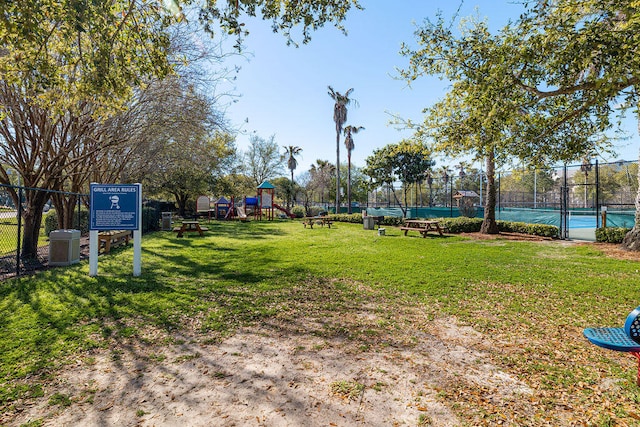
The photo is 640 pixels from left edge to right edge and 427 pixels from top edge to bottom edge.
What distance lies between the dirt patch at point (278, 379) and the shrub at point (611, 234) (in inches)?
463

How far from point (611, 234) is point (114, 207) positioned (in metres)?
15.9

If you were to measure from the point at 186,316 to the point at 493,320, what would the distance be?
14.0 feet

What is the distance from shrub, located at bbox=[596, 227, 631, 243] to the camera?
11.9m

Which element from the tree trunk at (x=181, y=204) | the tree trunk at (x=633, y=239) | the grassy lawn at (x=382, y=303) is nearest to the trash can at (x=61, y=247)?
the grassy lawn at (x=382, y=303)

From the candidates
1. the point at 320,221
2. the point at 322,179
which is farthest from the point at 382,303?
the point at 322,179

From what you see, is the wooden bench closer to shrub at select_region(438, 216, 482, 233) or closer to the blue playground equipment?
the blue playground equipment

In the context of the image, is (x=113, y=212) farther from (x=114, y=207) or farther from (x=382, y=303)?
(x=382, y=303)

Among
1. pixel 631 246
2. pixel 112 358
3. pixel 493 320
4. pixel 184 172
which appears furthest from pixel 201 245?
pixel 184 172

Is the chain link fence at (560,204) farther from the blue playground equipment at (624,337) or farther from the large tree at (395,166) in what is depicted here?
the blue playground equipment at (624,337)

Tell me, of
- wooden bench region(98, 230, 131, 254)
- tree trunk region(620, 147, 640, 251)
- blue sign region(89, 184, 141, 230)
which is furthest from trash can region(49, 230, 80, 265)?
tree trunk region(620, 147, 640, 251)

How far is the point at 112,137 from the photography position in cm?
1109

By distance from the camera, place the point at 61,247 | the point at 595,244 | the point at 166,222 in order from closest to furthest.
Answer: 1. the point at 61,247
2. the point at 595,244
3. the point at 166,222

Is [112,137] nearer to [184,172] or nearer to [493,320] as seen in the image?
[493,320]

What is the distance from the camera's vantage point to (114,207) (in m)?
6.94
